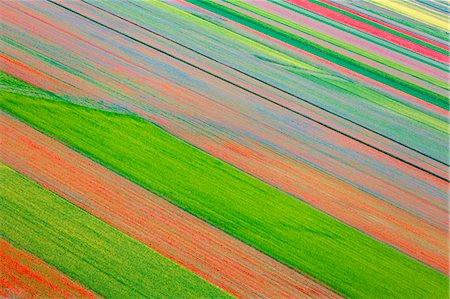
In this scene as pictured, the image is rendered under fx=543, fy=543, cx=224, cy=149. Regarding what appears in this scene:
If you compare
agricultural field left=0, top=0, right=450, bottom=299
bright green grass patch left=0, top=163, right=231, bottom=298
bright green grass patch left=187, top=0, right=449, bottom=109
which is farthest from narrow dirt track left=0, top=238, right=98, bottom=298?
bright green grass patch left=187, top=0, right=449, bottom=109

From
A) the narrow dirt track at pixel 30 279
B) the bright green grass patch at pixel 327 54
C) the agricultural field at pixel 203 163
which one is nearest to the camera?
the narrow dirt track at pixel 30 279

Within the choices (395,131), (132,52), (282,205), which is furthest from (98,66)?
(395,131)

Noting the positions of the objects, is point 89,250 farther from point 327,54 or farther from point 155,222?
point 327,54

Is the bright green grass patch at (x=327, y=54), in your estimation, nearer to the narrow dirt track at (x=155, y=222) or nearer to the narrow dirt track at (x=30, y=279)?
the narrow dirt track at (x=155, y=222)

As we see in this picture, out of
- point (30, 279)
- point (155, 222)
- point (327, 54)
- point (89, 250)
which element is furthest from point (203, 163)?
point (327, 54)

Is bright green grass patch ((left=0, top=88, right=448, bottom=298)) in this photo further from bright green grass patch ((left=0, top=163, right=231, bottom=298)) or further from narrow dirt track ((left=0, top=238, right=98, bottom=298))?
narrow dirt track ((left=0, top=238, right=98, bottom=298))

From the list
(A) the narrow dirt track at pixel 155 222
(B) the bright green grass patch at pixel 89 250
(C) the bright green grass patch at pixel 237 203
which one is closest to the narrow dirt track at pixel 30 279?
(B) the bright green grass patch at pixel 89 250
